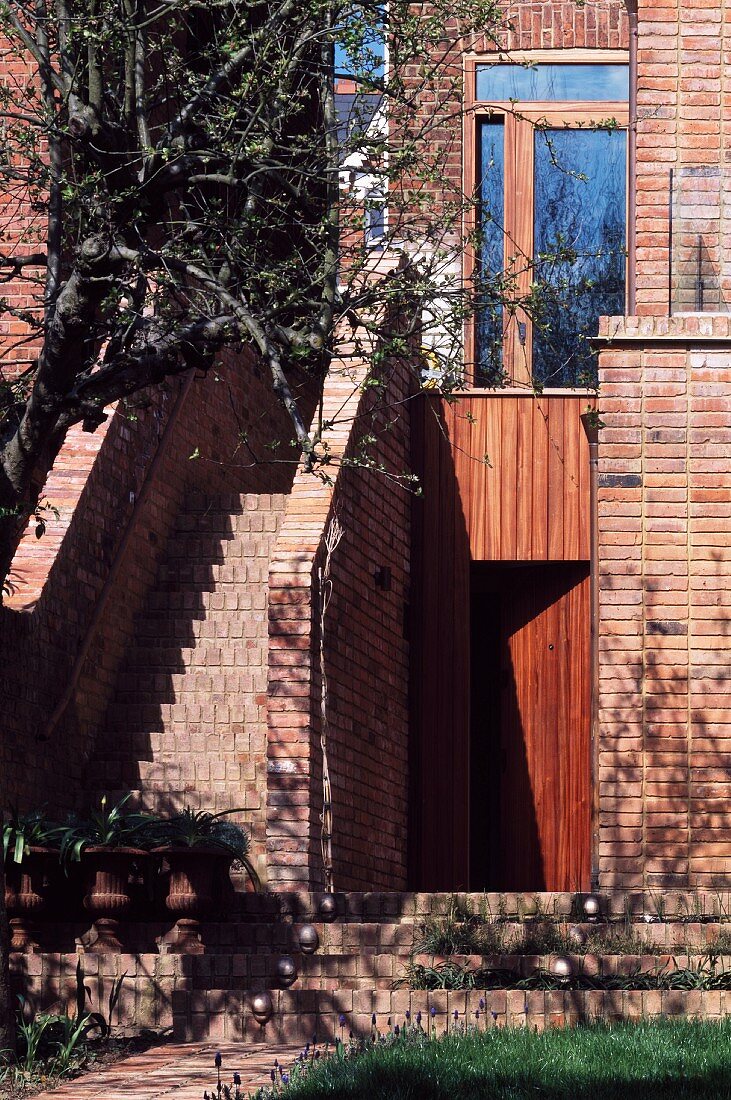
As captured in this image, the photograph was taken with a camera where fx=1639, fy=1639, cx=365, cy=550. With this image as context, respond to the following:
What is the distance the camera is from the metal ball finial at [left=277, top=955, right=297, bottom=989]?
7.63m

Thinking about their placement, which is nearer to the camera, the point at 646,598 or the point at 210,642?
the point at 646,598

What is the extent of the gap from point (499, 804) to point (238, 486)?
3.59 m

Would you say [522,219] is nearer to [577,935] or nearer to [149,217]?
[149,217]

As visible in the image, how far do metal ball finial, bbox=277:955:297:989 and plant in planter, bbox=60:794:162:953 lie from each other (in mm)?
996

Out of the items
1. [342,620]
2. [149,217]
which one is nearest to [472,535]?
[342,620]

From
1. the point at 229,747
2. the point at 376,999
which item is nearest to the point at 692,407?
the point at 229,747

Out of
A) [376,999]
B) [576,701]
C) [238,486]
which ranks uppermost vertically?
[238,486]

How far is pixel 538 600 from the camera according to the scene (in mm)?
14406

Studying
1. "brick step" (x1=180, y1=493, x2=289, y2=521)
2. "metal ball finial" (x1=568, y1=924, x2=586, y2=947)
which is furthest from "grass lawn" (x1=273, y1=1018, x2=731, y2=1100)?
"brick step" (x1=180, y1=493, x2=289, y2=521)

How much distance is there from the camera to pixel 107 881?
8219 mm

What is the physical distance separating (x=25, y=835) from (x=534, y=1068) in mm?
3609

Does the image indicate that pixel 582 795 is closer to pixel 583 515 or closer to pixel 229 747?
pixel 583 515

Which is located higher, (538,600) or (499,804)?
(538,600)

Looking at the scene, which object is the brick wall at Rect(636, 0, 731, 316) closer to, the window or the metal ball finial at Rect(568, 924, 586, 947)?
the metal ball finial at Rect(568, 924, 586, 947)
